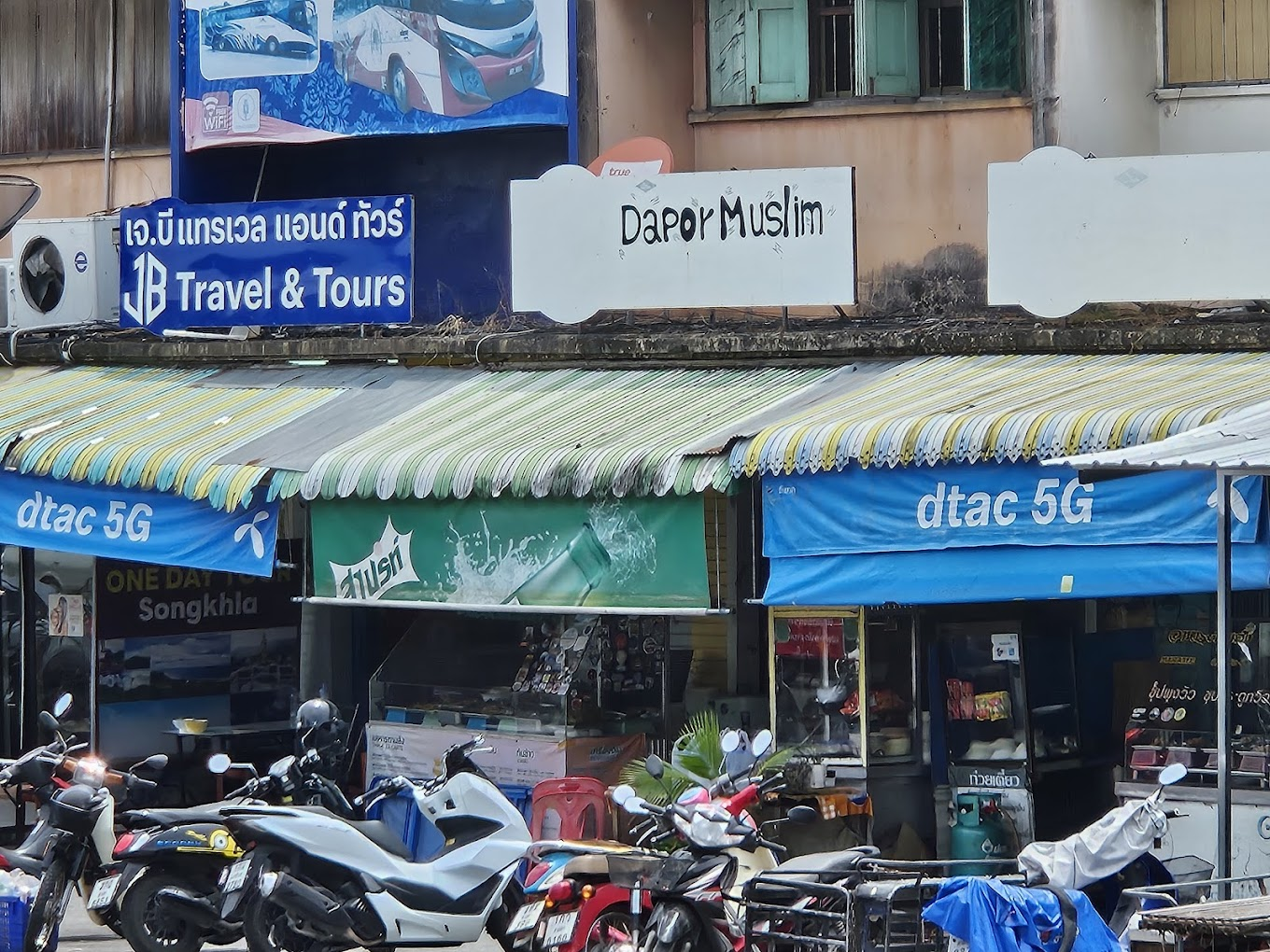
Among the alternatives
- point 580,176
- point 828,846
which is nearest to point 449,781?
point 828,846

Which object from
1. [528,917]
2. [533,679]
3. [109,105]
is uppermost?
[109,105]

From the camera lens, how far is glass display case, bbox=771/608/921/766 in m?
10.1

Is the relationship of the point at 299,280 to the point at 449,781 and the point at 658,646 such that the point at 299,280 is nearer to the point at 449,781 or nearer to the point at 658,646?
the point at 658,646

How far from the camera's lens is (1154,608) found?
10.9 metres

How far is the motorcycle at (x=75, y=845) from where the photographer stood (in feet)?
28.8

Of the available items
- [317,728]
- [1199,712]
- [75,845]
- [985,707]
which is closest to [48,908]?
[75,845]

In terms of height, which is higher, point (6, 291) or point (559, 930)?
point (6, 291)

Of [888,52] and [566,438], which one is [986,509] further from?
[888,52]

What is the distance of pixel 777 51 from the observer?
1196 cm

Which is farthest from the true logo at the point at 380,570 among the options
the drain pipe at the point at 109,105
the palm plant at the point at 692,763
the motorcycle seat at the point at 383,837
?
the drain pipe at the point at 109,105

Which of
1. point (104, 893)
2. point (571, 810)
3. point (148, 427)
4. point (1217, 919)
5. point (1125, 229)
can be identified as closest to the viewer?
point (1217, 919)

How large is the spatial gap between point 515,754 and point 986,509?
3250 millimetres

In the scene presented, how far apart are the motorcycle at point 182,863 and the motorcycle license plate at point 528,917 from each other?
3.62ft

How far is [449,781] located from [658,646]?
8.41ft
